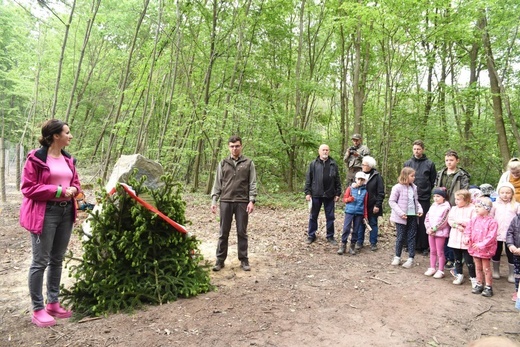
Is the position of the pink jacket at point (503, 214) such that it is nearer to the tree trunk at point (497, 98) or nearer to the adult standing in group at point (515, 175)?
the adult standing in group at point (515, 175)

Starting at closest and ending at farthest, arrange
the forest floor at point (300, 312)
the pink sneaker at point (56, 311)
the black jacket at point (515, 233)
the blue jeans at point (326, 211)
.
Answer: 1. the forest floor at point (300, 312)
2. the pink sneaker at point (56, 311)
3. the black jacket at point (515, 233)
4. the blue jeans at point (326, 211)

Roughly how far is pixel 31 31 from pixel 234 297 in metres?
15.8

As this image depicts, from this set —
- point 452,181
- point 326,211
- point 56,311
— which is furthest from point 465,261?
point 56,311

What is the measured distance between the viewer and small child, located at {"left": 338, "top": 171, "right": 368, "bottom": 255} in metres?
6.12

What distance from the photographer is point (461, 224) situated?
474cm

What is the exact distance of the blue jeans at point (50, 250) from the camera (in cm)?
333

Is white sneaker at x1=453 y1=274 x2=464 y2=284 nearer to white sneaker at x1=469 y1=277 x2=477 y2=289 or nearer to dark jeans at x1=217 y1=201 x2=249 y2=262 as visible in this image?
white sneaker at x1=469 y1=277 x2=477 y2=289

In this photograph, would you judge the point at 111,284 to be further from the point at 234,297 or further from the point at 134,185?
the point at 234,297

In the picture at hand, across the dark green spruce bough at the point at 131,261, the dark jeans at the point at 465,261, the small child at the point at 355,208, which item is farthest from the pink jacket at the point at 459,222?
the dark green spruce bough at the point at 131,261

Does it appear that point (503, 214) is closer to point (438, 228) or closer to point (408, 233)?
point (438, 228)

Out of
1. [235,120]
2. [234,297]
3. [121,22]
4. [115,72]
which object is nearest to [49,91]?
[115,72]

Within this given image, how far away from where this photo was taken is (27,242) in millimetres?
6844

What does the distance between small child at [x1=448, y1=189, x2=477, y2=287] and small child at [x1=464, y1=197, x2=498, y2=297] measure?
0.16 metres

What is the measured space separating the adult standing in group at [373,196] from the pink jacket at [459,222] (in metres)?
1.62
